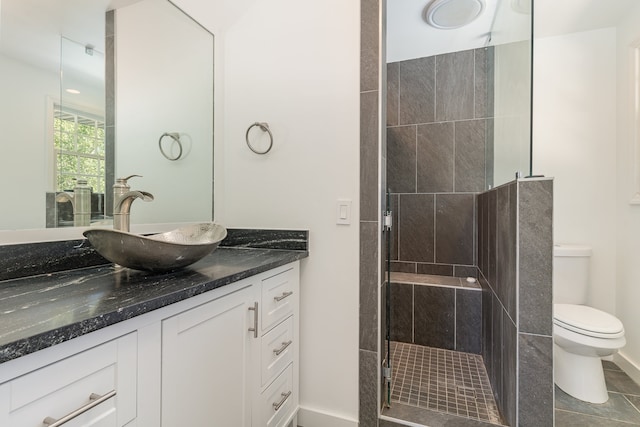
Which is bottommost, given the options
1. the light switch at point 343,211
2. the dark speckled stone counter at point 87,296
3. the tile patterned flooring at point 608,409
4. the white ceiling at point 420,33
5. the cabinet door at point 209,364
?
the tile patterned flooring at point 608,409

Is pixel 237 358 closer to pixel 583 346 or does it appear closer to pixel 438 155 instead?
pixel 583 346

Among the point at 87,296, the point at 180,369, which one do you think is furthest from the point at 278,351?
the point at 87,296

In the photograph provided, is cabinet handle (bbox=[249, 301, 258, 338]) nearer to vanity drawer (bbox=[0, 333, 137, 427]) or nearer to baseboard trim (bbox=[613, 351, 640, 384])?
vanity drawer (bbox=[0, 333, 137, 427])

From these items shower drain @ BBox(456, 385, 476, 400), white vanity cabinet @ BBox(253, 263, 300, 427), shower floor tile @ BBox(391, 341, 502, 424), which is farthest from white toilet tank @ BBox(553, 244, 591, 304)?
white vanity cabinet @ BBox(253, 263, 300, 427)

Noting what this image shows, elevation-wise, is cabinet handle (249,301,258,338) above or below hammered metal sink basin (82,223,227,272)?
below

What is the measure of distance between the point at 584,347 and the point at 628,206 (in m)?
1.06

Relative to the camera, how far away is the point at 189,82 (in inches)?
66.9

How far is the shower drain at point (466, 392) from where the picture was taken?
1.71 metres

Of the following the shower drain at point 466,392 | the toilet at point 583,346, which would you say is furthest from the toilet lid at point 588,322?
the shower drain at point 466,392

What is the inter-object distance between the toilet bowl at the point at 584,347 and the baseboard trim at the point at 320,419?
4.25 ft

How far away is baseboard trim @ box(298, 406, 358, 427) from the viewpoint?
1519mm

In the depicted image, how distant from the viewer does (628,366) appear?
2.04 metres

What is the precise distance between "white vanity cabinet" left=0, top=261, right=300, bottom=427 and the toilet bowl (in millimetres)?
1602

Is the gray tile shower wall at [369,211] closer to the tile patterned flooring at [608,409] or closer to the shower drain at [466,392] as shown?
the shower drain at [466,392]
